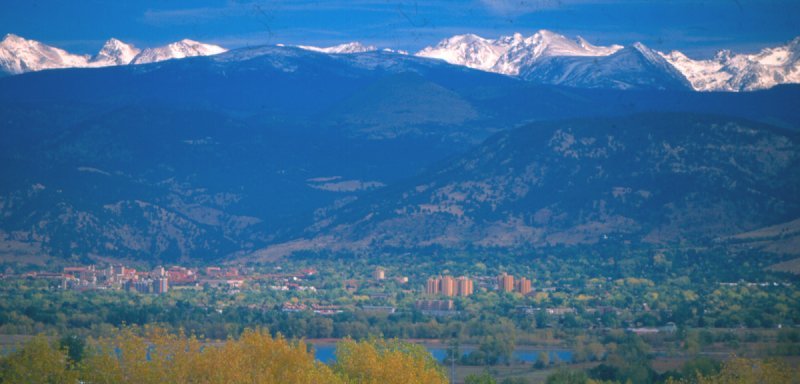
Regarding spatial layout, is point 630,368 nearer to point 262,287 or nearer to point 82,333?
point 82,333

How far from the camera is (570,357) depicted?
4097 inches

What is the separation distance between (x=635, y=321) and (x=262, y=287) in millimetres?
50236

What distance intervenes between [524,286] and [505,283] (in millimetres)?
2967

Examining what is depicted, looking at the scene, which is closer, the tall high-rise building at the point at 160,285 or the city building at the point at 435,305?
the city building at the point at 435,305

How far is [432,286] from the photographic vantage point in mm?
166000

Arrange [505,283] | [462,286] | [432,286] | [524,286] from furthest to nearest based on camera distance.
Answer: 1. [505,283]
2. [432,286]
3. [462,286]
4. [524,286]

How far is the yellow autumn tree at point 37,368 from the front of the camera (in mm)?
50875

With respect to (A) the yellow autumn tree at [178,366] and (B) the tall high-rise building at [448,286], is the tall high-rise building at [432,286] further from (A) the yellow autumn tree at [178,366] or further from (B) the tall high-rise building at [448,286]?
(A) the yellow autumn tree at [178,366]

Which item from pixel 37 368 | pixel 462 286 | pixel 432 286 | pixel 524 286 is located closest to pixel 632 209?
pixel 524 286

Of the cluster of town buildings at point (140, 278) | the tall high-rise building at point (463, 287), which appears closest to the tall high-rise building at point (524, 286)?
the tall high-rise building at point (463, 287)

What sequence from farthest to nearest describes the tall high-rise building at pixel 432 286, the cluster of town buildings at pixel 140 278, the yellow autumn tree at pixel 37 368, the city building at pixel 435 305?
the cluster of town buildings at pixel 140 278 < the tall high-rise building at pixel 432 286 < the city building at pixel 435 305 < the yellow autumn tree at pixel 37 368

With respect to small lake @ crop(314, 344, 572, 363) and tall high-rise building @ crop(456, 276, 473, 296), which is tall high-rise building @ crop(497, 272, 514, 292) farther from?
small lake @ crop(314, 344, 572, 363)

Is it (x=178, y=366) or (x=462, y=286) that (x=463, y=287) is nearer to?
(x=462, y=286)

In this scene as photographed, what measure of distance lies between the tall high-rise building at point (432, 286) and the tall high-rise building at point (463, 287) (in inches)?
84.2
